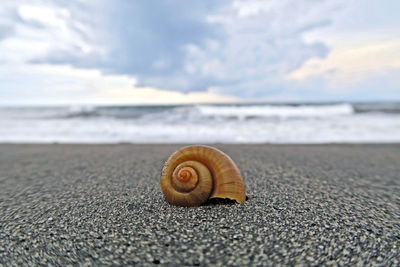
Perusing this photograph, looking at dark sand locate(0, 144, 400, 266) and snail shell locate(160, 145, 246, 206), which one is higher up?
snail shell locate(160, 145, 246, 206)

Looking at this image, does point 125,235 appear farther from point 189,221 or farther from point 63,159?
point 63,159

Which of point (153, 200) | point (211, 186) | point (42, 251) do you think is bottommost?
point (42, 251)

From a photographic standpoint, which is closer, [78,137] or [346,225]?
[346,225]

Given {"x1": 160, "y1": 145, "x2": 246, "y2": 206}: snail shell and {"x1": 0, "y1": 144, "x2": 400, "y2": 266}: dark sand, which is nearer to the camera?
{"x1": 0, "y1": 144, "x2": 400, "y2": 266}: dark sand

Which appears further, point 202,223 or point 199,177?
point 199,177

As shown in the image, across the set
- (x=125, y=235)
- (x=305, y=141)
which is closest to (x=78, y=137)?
(x=305, y=141)
